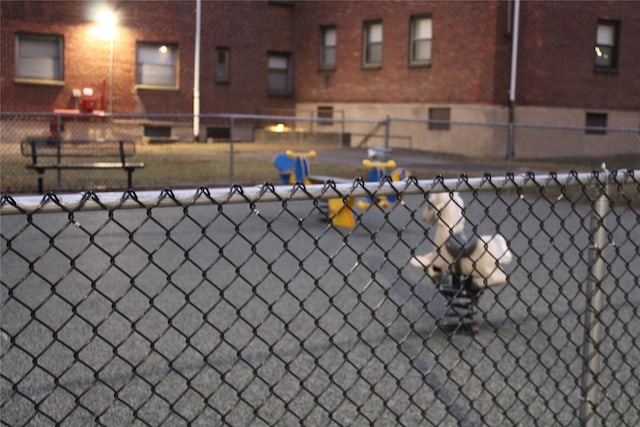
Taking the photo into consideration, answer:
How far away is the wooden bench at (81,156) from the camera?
15323mm

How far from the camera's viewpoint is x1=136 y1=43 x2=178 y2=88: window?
2991 cm

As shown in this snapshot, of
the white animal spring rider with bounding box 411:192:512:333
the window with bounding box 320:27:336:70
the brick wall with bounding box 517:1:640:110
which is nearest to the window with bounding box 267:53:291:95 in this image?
the window with bounding box 320:27:336:70

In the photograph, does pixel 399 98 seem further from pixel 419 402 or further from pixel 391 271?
pixel 419 402

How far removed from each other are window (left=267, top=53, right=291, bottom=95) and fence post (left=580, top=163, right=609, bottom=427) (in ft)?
94.4

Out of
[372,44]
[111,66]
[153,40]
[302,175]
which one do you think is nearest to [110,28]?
[111,66]

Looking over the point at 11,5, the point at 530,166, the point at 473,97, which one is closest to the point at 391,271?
the point at 530,166

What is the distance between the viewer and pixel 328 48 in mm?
31266

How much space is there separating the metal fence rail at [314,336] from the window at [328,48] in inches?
886

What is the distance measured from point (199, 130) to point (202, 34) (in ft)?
12.1

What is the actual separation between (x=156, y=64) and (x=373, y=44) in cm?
732

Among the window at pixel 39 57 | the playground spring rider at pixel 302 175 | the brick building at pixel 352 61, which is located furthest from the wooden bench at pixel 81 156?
the brick building at pixel 352 61

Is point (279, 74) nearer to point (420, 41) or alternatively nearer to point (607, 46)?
point (420, 41)

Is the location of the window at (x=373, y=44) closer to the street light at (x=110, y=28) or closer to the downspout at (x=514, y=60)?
the downspout at (x=514, y=60)

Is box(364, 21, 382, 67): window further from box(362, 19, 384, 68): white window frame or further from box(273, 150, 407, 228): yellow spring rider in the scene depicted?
box(273, 150, 407, 228): yellow spring rider
